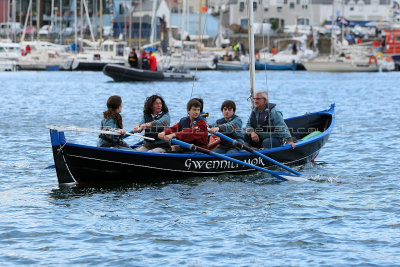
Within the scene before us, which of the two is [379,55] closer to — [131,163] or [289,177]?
[289,177]

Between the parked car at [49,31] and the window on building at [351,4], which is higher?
the window on building at [351,4]

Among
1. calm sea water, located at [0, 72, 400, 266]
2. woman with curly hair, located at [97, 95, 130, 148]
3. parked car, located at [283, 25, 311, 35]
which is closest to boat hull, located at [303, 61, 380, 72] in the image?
parked car, located at [283, 25, 311, 35]

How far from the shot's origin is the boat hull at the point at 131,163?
14.8 m

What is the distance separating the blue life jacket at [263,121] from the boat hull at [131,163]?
56 centimetres

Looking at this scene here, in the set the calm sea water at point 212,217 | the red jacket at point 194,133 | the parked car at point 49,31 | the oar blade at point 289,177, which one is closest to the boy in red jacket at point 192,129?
the red jacket at point 194,133

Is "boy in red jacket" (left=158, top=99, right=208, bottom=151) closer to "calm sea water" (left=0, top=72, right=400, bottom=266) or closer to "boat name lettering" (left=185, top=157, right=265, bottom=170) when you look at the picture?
"boat name lettering" (left=185, top=157, right=265, bottom=170)

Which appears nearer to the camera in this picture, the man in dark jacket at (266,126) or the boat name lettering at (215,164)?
the boat name lettering at (215,164)

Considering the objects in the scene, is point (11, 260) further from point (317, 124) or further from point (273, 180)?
point (317, 124)

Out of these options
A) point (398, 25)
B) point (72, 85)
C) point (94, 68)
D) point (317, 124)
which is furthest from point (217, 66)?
point (317, 124)

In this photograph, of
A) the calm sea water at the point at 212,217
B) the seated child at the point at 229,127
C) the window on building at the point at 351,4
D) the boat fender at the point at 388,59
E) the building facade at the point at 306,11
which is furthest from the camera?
the window on building at the point at 351,4

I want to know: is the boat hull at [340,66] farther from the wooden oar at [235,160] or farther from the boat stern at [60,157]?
the boat stern at [60,157]

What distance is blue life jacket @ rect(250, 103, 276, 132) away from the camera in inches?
674

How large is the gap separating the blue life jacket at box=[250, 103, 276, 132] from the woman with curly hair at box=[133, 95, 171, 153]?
6.55 ft

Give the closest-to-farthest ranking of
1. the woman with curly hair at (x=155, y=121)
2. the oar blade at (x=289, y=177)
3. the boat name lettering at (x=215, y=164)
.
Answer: the boat name lettering at (x=215, y=164) < the woman with curly hair at (x=155, y=121) < the oar blade at (x=289, y=177)
